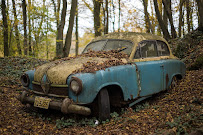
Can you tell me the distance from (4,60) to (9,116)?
24.5 ft

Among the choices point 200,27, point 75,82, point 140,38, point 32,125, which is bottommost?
point 32,125

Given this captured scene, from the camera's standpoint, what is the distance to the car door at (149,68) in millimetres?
4625

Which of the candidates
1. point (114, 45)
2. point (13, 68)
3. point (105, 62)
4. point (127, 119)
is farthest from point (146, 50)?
point (13, 68)

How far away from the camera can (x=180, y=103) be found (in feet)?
14.6

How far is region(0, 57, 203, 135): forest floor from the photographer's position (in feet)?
10.8

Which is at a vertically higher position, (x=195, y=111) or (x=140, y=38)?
(x=140, y=38)

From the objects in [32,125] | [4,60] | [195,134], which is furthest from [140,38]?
[4,60]

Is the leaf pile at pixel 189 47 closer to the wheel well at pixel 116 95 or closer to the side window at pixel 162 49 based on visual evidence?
the side window at pixel 162 49

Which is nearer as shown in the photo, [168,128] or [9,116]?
[168,128]

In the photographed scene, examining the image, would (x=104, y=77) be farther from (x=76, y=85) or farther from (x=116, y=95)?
(x=116, y=95)

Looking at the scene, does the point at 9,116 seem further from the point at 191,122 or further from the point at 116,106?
the point at 191,122

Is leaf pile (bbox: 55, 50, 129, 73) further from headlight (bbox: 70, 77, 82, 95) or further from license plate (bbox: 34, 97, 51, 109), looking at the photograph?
license plate (bbox: 34, 97, 51, 109)

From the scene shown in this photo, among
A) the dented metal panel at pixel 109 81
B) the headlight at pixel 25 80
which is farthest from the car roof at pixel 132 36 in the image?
the headlight at pixel 25 80

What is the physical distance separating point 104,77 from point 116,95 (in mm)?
696
